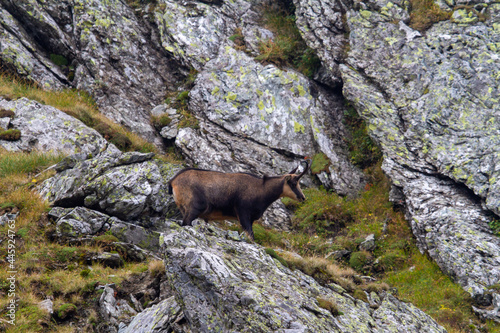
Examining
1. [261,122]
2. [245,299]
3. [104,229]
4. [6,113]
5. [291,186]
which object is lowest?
[6,113]

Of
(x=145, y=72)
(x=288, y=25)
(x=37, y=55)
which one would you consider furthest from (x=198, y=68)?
(x=37, y=55)

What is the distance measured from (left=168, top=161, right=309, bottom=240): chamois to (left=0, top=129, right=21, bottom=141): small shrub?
917 cm

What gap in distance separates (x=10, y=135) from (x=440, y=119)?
1899 centimetres

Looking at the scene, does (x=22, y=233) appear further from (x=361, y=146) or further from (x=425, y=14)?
(x=425, y=14)

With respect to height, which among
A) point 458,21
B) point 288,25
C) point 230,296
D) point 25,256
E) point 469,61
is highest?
point 458,21

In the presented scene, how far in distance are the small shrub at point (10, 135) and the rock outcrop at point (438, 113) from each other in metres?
15.6

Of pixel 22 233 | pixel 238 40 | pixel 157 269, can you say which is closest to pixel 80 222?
pixel 22 233

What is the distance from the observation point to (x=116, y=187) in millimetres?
13375

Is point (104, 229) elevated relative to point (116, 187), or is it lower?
lower

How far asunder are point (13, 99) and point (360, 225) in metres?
17.5

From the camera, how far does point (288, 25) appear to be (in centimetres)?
2475

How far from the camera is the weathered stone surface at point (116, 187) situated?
Answer: 1314cm

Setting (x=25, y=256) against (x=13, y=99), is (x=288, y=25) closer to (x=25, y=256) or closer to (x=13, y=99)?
(x=13, y=99)

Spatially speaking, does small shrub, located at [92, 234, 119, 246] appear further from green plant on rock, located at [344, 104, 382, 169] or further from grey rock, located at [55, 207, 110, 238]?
green plant on rock, located at [344, 104, 382, 169]
